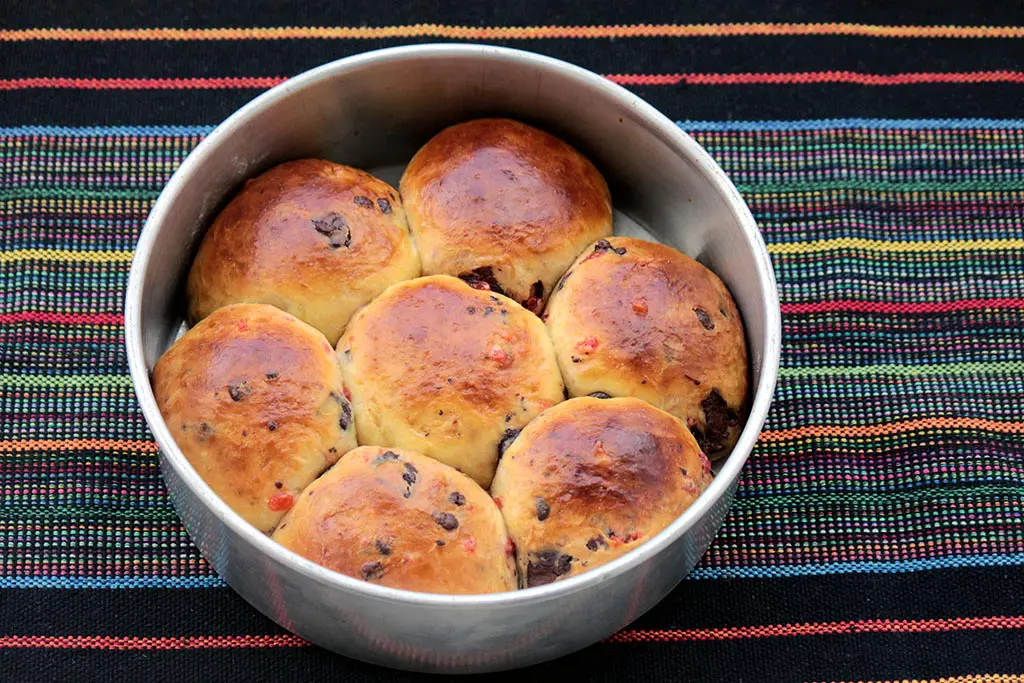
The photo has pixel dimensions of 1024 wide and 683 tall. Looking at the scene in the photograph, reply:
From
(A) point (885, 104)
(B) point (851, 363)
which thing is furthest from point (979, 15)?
(B) point (851, 363)

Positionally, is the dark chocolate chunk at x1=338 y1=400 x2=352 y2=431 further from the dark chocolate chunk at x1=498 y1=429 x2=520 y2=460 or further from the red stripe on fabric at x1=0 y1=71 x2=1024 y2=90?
the red stripe on fabric at x1=0 y1=71 x2=1024 y2=90

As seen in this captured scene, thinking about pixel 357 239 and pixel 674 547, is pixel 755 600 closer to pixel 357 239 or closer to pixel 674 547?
pixel 674 547

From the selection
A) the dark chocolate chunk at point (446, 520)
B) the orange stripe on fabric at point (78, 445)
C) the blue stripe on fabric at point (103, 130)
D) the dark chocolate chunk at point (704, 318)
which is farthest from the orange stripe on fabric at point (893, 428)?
the blue stripe on fabric at point (103, 130)

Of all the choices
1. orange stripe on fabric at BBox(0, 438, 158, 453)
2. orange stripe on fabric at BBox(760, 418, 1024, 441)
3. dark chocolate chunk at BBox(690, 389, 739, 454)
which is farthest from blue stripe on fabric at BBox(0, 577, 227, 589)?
orange stripe on fabric at BBox(760, 418, 1024, 441)

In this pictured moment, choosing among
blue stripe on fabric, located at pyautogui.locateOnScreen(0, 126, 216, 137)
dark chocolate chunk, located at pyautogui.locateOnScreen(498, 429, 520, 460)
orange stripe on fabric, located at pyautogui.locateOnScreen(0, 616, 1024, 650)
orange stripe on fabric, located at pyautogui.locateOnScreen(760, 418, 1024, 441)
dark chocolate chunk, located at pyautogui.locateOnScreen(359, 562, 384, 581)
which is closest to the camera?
dark chocolate chunk, located at pyautogui.locateOnScreen(359, 562, 384, 581)

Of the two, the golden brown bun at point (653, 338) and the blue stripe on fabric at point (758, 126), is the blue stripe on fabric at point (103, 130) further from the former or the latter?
the golden brown bun at point (653, 338)

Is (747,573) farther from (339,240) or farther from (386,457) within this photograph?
(339,240)

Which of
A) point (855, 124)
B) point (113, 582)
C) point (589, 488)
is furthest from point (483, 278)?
point (855, 124)
